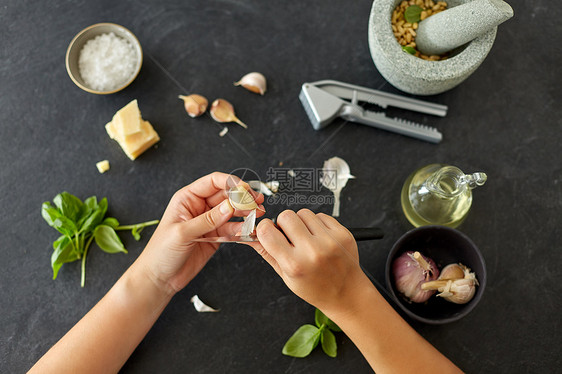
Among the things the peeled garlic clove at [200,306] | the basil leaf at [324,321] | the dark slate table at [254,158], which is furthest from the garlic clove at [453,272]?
the peeled garlic clove at [200,306]

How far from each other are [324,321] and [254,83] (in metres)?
0.53

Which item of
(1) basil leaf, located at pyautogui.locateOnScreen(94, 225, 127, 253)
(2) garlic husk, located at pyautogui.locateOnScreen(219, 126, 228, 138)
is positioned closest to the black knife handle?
(2) garlic husk, located at pyautogui.locateOnScreen(219, 126, 228, 138)

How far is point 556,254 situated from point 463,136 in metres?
0.32

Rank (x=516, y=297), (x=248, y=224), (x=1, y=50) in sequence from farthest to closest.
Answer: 1. (x=1, y=50)
2. (x=516, y=297)
3. (x=248, y=224)

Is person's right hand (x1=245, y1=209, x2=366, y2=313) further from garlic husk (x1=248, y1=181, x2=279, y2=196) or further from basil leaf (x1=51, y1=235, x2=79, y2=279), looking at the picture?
basil leaf (x1=51, y1=235, x2=79, y2=279)

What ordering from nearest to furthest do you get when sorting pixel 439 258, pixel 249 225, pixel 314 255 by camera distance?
pixel 314 255 < pixel 249 225 < pixel 439 258

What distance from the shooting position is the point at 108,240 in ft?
2.92

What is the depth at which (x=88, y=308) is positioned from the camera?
89 cm

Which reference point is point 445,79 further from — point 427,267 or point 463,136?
point 427,267

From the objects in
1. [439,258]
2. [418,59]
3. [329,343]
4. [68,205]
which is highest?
[418,59]

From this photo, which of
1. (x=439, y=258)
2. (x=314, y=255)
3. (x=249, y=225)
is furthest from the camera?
(x=439, y=258)

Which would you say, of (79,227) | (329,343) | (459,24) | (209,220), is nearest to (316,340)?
(329,343)

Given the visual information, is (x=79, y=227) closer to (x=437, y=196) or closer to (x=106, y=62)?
(x=106, y=62)

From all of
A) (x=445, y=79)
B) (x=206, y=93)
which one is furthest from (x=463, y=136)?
(x=206, y=93)
